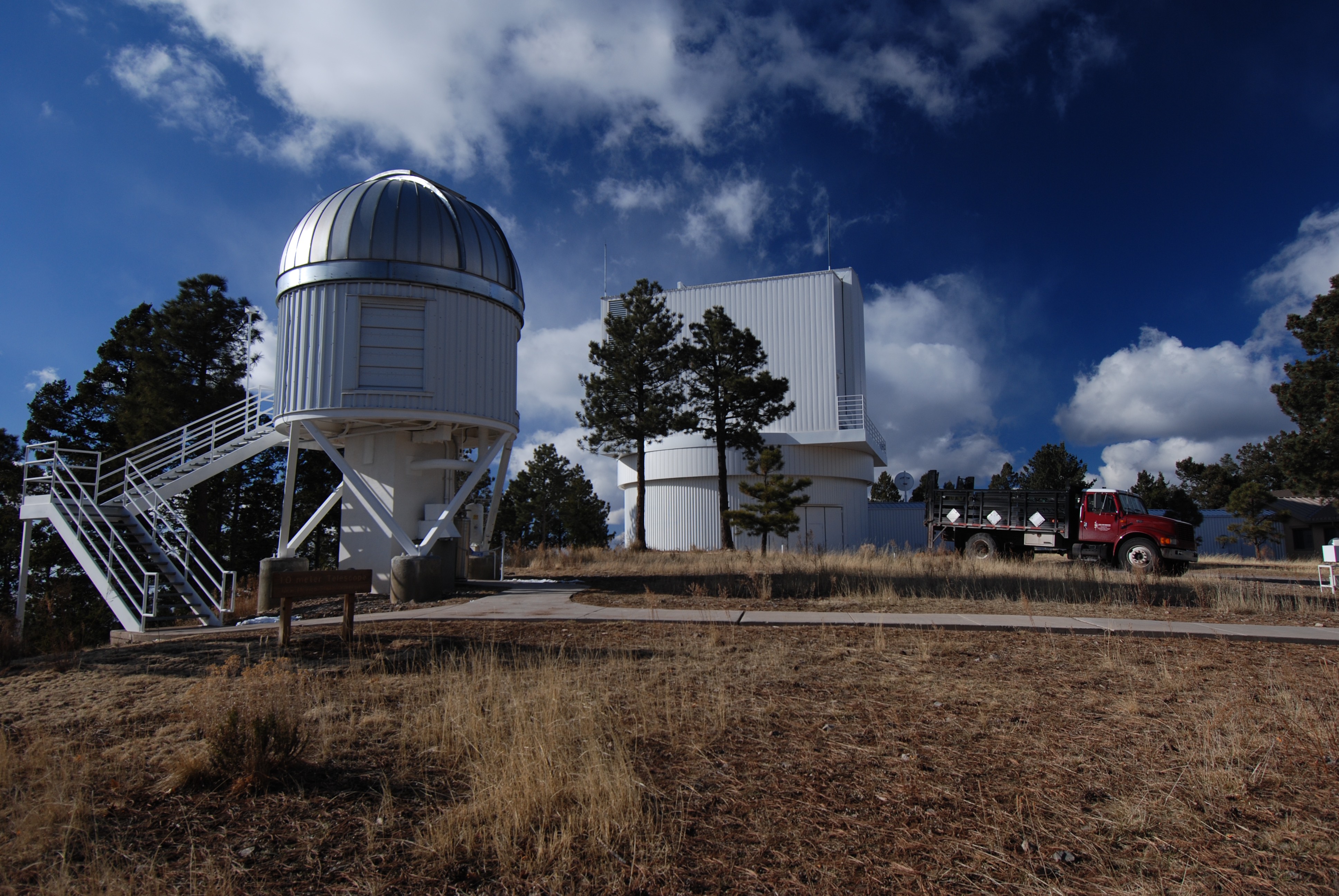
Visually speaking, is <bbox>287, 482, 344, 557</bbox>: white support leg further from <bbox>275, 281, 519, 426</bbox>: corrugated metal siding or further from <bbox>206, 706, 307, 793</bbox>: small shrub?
<bbox>206, 706, 307, 793</bbox>: small shrub

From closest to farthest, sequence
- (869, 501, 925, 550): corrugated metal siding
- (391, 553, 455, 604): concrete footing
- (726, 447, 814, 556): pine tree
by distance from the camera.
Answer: (391, 553, 455, 604): concrete footing
(726, 447, 814, 556): pine tree
(869, 501, 925, 550): corrugated metal siding

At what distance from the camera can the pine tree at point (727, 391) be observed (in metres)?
29.0

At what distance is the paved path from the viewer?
899cm

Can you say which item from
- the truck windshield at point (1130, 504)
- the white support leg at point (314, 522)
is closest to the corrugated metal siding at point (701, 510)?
the truck windshield at point (1130, 504)

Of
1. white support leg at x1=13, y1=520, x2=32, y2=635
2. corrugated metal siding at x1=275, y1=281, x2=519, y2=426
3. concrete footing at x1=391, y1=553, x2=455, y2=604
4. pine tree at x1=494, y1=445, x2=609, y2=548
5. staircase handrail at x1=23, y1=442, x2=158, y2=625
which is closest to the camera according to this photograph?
staircase handrail at x1=23, y1=442, x2=158, y2=625

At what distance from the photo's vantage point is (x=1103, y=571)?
681 inches

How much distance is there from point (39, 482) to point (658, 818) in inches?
668

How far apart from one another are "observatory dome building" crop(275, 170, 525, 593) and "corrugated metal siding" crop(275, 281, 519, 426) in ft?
0.08

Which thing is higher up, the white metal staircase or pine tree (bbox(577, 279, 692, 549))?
pine tree (bbox(577, 279, 692, 549))

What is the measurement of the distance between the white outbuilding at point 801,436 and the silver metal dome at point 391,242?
758 inches

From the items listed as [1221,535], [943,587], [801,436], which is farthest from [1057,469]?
[943,587]

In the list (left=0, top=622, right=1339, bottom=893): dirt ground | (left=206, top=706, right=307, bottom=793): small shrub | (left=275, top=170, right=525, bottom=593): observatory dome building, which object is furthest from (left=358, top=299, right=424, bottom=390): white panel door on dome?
(left=206, top=706, right=307, bottom=793): small shrub

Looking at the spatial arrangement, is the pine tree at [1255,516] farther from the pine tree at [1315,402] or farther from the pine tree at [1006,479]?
the pine tree at [1006,479]

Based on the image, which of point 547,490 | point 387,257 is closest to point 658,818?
point 387,257
